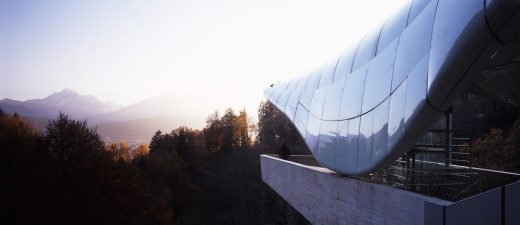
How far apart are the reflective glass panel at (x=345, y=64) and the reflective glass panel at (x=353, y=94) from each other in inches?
20.6

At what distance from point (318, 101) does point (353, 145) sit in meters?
4.77

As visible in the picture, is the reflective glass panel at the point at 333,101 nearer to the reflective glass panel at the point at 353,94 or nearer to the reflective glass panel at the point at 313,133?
the reflective glass panel at the point at 353,94

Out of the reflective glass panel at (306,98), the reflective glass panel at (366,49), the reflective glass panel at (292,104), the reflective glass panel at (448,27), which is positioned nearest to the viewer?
the reflective glass panel at (448,27)

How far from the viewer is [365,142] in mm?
12688

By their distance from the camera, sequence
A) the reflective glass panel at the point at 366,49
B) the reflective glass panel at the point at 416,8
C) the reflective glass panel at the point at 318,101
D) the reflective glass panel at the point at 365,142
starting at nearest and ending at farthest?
1. the reflective glass panel at the point at 416,8
2. the reflective glass panel at the point at 365,142
3. the reflective glass panel at the point at 366,49
4. the reflective glass panel at the point at 318,101

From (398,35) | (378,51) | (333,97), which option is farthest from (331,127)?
(398,35)

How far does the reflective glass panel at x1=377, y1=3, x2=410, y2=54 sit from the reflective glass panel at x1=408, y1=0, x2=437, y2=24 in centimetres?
25

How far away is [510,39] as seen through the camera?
329 inches

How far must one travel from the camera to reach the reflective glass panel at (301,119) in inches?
765

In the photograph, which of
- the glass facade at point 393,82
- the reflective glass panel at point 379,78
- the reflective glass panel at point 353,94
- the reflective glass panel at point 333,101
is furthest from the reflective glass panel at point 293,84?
the reflective glass panel at point 379,78

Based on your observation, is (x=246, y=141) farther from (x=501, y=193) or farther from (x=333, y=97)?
(x=501, y=193)

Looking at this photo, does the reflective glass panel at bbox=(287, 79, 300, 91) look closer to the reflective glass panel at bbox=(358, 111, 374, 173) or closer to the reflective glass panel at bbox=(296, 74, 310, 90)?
the reflective glass panel at bbox=(296, 74, 310, 90)

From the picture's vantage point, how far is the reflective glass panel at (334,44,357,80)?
612 inches

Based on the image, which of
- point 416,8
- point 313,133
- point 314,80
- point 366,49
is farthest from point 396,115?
point 314,80
